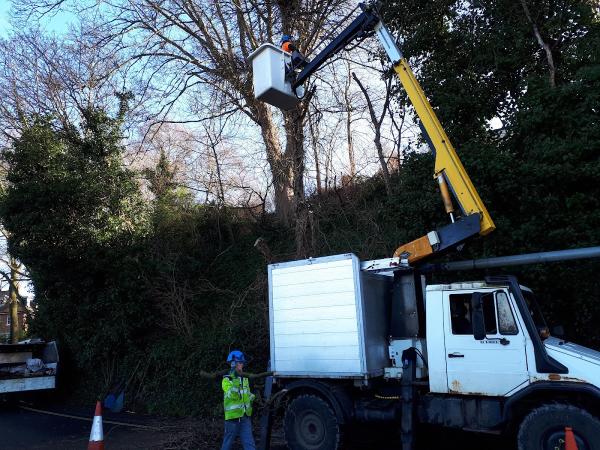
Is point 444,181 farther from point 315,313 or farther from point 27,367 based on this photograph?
point 27,367

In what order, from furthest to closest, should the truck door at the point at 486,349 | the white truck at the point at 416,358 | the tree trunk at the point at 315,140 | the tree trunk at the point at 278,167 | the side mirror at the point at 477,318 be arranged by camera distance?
the tree trunk at the point at 315,140 < the tree trunk at the point at 278,167 < the side mirror at the point at 477,318 < the truck door at the point at 486,349 < the white truck at the point at 416,358

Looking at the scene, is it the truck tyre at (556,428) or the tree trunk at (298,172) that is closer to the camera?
the truck tyre at (556,428)

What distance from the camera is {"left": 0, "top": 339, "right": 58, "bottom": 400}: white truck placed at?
13812 millimetres

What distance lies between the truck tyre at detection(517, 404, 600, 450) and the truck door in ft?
1.46

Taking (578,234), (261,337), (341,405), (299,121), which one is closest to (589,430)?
(341,405)

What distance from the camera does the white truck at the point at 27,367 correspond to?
13.8 m

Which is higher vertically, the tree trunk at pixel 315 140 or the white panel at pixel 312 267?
the tree trunk at pixel 315 140

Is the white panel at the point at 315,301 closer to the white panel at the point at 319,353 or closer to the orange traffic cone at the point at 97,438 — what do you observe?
the white panel at the point at 319,353

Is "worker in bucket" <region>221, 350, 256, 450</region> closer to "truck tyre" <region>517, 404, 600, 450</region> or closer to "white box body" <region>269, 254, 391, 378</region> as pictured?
"white box body" <region>269, 254, 391, 378</region>

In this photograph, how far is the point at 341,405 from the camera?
24.3 ft

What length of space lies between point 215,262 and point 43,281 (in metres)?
5.44

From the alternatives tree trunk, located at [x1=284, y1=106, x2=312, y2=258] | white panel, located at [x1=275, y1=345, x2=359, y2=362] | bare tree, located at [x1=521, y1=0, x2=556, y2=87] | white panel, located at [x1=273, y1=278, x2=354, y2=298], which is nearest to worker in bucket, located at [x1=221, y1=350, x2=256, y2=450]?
white panel, located at [x1=275, y1=345, x2=359, y2=362]

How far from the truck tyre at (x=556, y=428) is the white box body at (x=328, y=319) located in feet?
6.97

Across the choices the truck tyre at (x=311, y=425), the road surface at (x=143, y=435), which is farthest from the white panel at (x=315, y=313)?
the road surface at (x=143, y=435)
